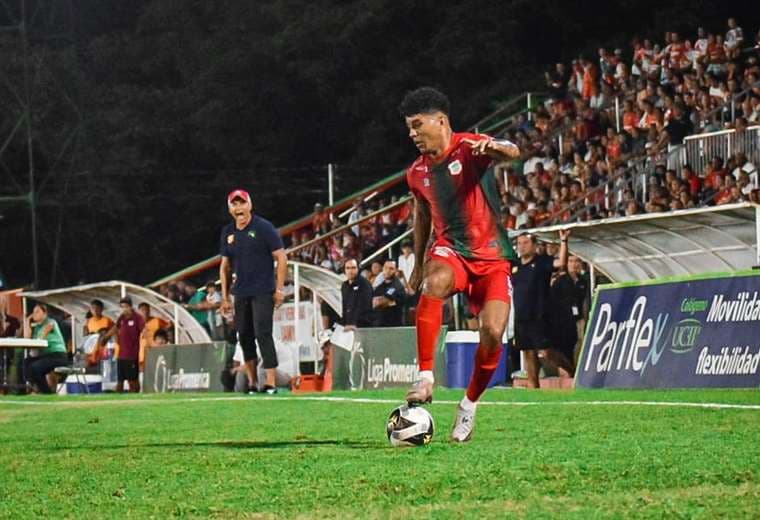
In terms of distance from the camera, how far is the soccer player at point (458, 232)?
930cm

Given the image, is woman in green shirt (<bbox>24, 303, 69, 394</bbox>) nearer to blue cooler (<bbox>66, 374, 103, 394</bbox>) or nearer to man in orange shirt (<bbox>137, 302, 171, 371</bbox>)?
blue cooler (<bbox>66, 374, 103, 394</bbox>)

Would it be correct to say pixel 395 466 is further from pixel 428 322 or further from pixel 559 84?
pixel 559 84

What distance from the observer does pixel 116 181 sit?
47.3 meters

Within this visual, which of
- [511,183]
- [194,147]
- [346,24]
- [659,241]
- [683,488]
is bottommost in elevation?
[683,488]

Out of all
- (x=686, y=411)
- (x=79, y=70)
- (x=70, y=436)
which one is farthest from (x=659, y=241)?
(x=79, y=70)

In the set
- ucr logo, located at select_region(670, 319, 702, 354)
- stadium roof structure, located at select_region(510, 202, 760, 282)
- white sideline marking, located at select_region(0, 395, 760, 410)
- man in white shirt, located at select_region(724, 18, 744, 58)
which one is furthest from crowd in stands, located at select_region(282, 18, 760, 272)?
white sideline marking, located at select_region(0, 395, 760, 410)

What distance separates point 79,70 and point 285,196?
824 cm

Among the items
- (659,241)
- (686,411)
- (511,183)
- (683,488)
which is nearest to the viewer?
(683,488)

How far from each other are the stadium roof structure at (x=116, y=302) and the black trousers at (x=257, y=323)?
1063cm

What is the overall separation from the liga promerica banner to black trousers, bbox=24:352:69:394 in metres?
11.3

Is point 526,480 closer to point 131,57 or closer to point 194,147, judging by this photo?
point 194,147

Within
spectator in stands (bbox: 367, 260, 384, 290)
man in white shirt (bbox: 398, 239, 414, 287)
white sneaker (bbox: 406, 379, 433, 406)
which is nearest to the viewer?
white sneaker (bbox: 406, 379, 433, 406)

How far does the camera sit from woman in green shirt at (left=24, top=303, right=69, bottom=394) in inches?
1049

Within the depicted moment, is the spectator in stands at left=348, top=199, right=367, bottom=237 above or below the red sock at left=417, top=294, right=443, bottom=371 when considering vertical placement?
above
